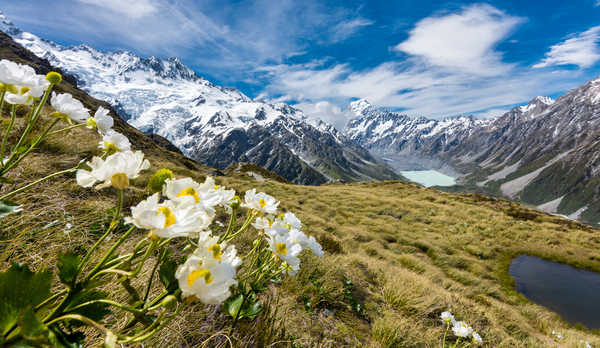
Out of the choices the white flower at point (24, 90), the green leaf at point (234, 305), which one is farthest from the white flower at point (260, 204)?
the white flower at point (24, 90)

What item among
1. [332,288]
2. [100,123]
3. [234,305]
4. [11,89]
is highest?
[11,89]

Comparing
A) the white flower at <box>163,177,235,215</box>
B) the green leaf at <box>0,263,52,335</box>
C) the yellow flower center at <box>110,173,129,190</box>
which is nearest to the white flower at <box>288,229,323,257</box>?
the white flower at <box>163,177,235,215</box>

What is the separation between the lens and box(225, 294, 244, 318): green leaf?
1526 millimetres

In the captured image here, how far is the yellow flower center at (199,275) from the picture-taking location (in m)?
0.95

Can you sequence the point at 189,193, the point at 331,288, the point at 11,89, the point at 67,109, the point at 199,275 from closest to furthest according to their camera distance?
the point at 199,275, the point at 189,193, the point at 11,89, the point at 67,109, the point at 331,288

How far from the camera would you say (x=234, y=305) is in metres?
1.56

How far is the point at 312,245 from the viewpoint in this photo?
2.08 metres

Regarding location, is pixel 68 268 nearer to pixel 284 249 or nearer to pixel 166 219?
pixel 166 219

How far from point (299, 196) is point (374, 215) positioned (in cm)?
559

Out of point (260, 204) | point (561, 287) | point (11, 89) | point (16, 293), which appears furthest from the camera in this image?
point (561, 287)

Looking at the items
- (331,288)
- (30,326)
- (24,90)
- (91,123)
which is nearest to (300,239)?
(30,326)

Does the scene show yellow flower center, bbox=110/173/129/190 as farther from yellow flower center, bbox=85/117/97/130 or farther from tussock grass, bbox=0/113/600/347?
tussock grass, bbox=0/113/600/347

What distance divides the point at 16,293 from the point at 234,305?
1002 mm

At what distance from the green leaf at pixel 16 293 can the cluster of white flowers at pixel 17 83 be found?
1013 millimetres
